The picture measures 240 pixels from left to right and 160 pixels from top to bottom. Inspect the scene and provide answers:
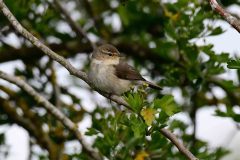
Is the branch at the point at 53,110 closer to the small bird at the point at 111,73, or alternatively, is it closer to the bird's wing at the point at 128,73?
Answer: the small bird at the point at 111,73

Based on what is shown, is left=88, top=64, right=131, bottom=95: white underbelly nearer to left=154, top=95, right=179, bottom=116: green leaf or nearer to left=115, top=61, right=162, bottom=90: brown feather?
left=115, top=61, right=162, bottom=90: brown feather

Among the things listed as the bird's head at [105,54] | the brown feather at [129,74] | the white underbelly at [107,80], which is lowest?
the white underbelly at [107,80]

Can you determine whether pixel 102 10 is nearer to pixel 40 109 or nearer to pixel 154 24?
pixel 154 24

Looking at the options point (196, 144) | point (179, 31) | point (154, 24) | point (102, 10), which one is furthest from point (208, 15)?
point (102, 10)

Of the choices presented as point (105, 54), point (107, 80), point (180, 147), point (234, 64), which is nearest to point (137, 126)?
point (180, 147)

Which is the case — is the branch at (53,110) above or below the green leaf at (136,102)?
above

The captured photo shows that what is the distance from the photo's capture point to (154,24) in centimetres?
879

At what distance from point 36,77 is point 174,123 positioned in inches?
83.3

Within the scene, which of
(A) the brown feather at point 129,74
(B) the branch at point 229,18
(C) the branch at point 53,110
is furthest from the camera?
(A) the brown feather at point 129,74

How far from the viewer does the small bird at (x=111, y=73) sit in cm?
648

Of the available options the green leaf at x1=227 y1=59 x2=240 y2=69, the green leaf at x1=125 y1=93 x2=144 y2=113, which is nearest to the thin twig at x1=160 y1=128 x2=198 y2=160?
the green leaf at x1=125 y1=93 x2=144 y2=113

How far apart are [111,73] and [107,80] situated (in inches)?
9.8

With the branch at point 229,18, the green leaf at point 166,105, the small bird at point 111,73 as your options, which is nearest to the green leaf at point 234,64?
the branch at point 229,18

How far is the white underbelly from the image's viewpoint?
6418 millimetres
